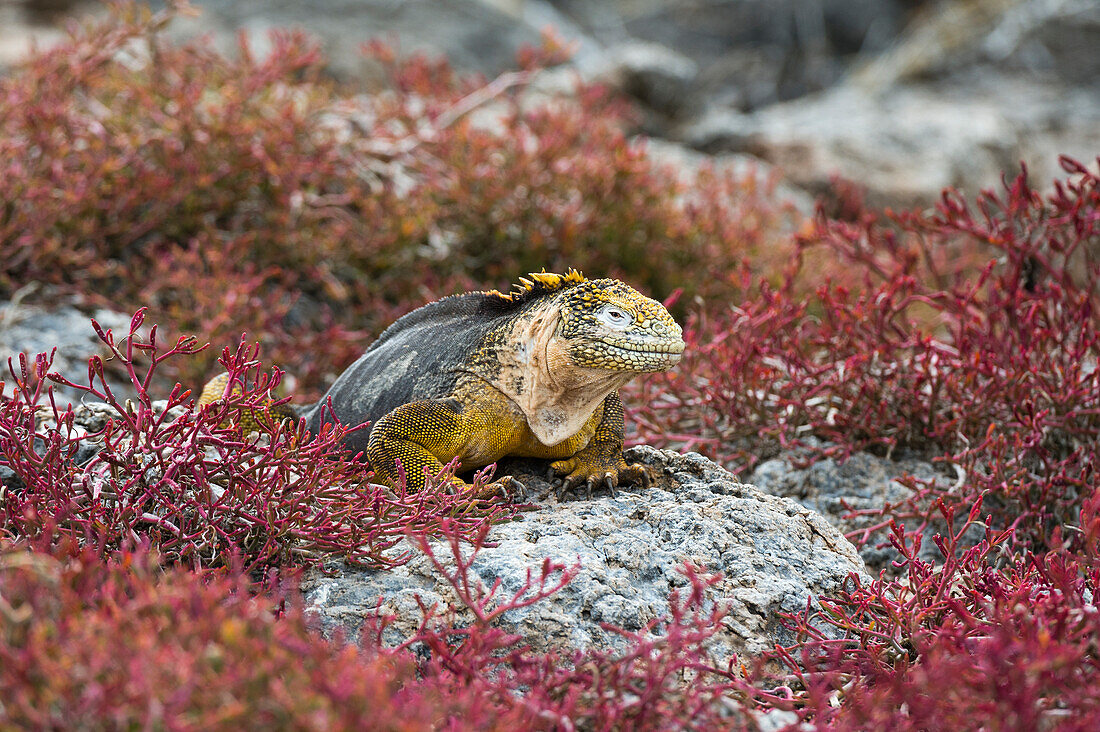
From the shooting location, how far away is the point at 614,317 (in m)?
3.54

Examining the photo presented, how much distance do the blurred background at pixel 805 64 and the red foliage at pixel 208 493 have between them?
848cm

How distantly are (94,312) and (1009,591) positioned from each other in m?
5.90

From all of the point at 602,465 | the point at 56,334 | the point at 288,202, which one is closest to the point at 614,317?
the point at 602,465

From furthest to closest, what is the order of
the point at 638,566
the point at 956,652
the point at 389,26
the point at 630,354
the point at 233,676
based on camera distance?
the point at 389,26 < the point at 630,354 < the point at 638,566 < the point at 956,652 < the point at 233,676

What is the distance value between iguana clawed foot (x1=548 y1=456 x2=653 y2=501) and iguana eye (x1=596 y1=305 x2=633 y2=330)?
2.16 feet

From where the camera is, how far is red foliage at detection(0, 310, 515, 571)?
122 inches

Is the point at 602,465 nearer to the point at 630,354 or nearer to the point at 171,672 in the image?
the point at 630,354

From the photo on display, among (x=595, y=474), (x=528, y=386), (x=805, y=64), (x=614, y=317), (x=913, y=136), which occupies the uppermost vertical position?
(x=614, y=317)

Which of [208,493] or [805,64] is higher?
[208,493]

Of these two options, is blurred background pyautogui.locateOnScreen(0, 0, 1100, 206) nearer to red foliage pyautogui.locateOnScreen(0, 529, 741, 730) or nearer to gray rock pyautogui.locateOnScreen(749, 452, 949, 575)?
gray rock pyautogui.locateOnScreen(749, 452, 949, 575)

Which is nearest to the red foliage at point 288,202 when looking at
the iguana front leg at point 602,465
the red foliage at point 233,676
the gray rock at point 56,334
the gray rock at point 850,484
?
the gray rock at point 56,334

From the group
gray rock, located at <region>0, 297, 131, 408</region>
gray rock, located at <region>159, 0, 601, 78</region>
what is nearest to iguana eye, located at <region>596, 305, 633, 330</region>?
gray rock, located at <region>0, 297, 131, 408</region>

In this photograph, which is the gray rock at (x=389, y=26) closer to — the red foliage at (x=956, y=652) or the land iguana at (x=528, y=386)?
the land iguana at (x=528, y=386)

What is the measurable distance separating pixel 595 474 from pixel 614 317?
0.70 meters
